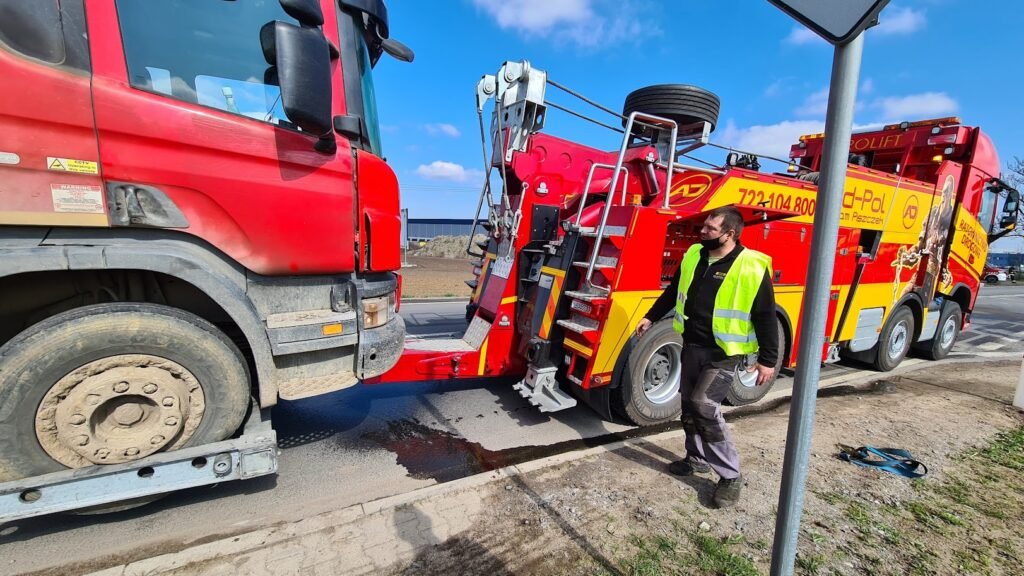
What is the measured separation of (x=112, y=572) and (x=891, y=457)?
4858mm

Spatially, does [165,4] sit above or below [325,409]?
above

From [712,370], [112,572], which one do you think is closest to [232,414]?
[112,572]

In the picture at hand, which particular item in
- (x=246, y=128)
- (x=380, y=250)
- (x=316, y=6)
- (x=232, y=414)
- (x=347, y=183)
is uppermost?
(x=316, y=6)

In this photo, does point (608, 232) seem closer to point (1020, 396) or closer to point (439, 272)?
point (1020, 396)

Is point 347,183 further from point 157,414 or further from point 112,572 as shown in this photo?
point 112,572

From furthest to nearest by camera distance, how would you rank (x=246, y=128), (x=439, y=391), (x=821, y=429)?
(x=439, y=391) < (x=821, y=429) < (x=246, y=128)

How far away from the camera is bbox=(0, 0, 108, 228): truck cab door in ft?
6.03

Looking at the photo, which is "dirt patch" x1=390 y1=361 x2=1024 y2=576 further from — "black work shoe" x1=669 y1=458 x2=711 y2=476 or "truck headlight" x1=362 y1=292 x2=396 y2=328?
"truck headlight" x1=362 y1=292 x2=396 y2=328

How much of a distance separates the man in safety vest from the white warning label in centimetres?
311

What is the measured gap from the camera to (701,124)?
14.3 ft

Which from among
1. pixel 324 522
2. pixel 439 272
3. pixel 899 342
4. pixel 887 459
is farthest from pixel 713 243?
pixel 439 272

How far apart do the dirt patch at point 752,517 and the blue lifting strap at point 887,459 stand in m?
0.08

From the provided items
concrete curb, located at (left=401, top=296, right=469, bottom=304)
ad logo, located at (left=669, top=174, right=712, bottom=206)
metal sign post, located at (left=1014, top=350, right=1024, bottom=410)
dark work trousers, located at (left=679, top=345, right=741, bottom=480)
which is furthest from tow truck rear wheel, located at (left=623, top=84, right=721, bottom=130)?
concrete curb, located at (left=401, top=296, right=469, bottom=304)

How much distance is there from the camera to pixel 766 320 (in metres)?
2.61
